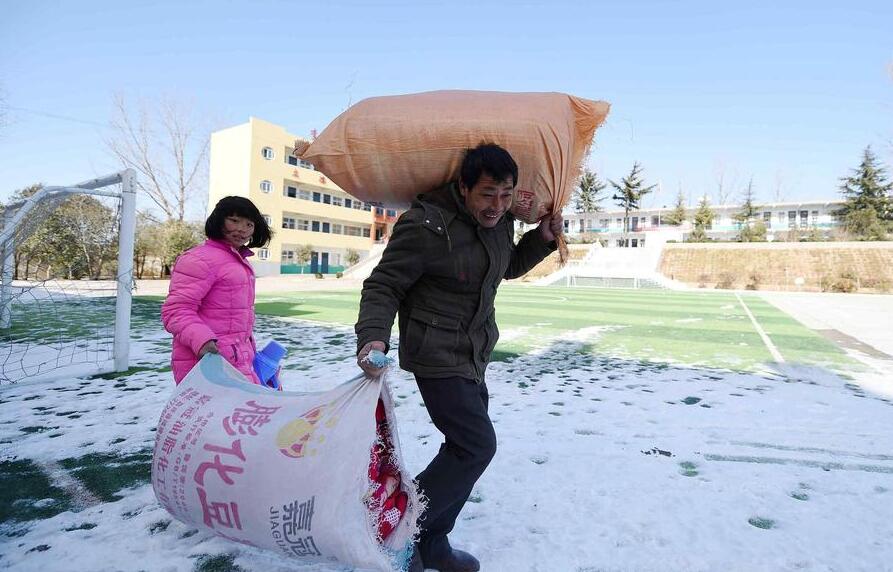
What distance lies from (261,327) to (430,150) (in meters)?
8.40

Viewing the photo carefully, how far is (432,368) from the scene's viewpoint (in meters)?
1.83

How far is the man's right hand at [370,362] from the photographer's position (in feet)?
5.52

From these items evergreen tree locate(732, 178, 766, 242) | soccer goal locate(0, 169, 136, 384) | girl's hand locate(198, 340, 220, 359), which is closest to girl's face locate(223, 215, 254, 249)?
girl's hand locate(198, 340, 220, 359)

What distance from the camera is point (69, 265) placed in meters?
6.73

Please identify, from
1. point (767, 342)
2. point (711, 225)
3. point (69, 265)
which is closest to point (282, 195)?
point (69, 265)

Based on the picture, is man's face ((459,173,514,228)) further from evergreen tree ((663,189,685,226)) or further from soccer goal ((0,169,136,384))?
evergreen tree ((663,189,685,226))

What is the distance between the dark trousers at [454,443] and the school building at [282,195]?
3555cm

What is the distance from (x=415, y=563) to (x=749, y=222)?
62734mm

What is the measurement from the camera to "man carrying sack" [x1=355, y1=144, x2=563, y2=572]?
1800mm

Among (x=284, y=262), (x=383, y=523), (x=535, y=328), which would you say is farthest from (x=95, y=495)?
(x=284, y=262)

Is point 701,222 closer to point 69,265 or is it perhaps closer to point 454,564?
point 69,265

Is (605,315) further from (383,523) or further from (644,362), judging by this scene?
(383,523)

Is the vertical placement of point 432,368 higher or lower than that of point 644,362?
higher

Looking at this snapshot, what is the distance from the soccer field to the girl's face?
4.76m
